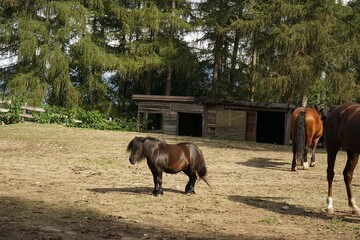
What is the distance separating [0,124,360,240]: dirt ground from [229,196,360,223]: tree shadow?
0.02m

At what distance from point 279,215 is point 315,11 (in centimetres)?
2405

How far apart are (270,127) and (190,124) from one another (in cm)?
635

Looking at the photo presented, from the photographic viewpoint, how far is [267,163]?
16062 millimetres

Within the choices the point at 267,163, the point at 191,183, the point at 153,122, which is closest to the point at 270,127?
the point at 153,122

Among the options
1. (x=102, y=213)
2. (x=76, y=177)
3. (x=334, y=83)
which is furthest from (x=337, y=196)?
(x=334, y=83)

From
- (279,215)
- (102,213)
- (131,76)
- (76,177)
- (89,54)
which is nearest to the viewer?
(102,213)

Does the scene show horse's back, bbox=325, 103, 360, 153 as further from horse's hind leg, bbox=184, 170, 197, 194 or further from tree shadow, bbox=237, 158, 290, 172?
tree shadow, bbox=237, 158, 290, 172

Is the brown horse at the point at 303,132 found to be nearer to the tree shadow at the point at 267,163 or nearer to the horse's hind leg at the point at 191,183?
the tree shadow at the point at 267,163

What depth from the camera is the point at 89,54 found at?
34.7 metres

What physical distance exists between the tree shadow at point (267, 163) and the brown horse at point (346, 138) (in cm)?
607

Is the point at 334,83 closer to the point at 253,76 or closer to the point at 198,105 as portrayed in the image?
the point at 253,76

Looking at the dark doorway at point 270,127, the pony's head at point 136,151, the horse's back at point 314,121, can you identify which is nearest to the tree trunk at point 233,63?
the dark doorway at point 270,127

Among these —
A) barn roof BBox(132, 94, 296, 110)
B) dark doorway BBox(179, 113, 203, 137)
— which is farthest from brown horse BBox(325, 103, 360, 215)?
dark doorway BBox(179, 113, 203, 137)

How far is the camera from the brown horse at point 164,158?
8.71 metres
